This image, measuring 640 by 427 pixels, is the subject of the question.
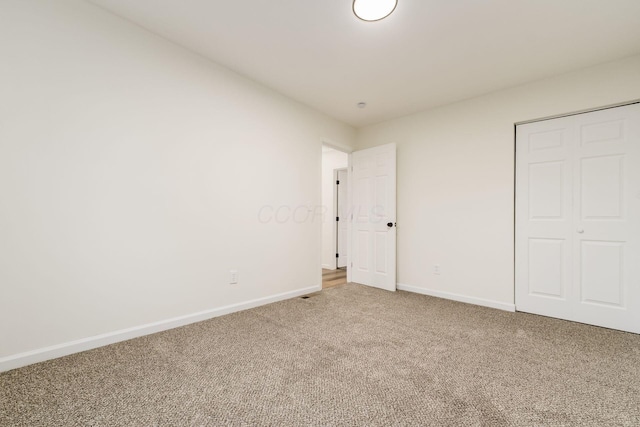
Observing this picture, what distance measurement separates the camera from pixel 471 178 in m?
3.44

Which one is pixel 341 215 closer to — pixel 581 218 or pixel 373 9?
pixel 581 218

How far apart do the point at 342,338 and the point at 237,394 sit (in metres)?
1.01

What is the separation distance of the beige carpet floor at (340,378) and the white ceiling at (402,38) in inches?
102

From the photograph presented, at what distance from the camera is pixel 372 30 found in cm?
223

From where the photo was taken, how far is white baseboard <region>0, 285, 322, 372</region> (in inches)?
69.5

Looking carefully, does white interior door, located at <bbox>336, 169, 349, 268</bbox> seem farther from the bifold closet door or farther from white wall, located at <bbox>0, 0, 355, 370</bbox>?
the bifold closet door

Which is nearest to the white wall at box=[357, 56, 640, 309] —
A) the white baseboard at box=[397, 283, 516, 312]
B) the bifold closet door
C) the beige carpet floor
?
the white baseboard at box=[397, 283, 516, 312]

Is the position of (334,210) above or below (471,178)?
below

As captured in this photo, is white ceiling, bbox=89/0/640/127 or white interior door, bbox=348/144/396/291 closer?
white ceiling, bbox=89/0/640/127

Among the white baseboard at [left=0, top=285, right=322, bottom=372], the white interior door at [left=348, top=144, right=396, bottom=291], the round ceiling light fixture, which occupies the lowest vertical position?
the white baseboard at [left=0, top=285, right=322, bottom=372]

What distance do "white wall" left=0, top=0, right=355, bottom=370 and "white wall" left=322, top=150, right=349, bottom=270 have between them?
258 cm

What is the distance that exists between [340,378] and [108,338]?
6.02ft

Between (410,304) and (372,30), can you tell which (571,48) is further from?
(410,304)

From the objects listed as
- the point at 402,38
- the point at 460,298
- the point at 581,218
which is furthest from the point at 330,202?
the point at 581,218
